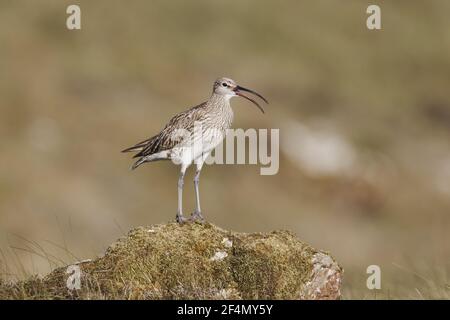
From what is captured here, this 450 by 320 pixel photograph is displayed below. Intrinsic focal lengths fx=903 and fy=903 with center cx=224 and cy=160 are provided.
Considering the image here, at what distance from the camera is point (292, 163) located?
58.2 metres

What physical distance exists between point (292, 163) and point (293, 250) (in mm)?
46458

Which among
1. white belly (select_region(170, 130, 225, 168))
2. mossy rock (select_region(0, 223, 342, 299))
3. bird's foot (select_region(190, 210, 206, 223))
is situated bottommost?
mossy rock (select_region(0, 223, 342, 299))

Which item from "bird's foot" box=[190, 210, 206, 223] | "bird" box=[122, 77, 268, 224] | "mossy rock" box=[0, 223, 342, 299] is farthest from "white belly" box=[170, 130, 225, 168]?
"mossy rock" box=[0, 223, 342, 299]

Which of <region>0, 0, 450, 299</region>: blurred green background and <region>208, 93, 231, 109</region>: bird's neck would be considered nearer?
<region>208, 93, 231, 109</region>: bird's neck

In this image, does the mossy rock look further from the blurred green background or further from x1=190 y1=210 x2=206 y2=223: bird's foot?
the blurred green background

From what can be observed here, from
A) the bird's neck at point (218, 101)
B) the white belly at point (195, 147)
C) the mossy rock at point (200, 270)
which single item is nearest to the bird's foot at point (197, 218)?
the mossy rock at point (200, 270)

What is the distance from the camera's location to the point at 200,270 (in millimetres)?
11602

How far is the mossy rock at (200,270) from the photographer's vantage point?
11211 millimetres

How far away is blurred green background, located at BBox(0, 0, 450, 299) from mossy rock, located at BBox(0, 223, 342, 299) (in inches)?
822

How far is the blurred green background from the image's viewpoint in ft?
154

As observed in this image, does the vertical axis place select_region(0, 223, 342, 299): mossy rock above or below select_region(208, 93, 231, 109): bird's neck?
below

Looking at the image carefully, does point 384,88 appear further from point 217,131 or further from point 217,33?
point 217,131

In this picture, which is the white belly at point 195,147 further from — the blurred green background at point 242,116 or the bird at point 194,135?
the blurred green background at point 242,116
